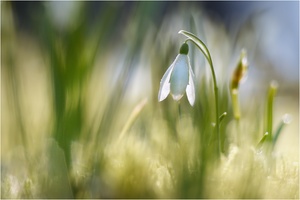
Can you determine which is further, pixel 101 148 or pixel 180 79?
pixel 180 79

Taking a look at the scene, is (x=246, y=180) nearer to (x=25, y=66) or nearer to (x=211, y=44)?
(x=211, y=44)

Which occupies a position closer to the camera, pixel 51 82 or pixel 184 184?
pixel 184 184

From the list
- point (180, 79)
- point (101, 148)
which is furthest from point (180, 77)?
point (101, 148)

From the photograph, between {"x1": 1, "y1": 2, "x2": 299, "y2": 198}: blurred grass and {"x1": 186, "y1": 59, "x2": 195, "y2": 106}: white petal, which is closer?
{"x1": 1, "y1": 2, "x2": 299, "y2": 198}: blurred grass

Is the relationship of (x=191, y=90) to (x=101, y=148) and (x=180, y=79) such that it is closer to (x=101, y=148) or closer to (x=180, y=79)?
(x=180, y=79)

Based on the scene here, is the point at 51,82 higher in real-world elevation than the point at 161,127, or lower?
higher

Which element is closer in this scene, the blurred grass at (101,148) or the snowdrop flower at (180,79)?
the blurred grass at (101,148)

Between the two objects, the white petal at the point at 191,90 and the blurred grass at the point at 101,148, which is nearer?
the blurred grass at the point at 101,148

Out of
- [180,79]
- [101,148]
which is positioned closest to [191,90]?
[180,79]

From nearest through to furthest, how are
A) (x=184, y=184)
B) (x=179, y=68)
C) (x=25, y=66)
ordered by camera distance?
(x=184, y=184), (x=179, y=68), (x=25, y=66)

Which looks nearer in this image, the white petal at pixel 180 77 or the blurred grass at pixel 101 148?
the blurred grass at pixel 101 148

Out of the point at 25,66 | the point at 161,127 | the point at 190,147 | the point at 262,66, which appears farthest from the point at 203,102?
the point at 25,66
